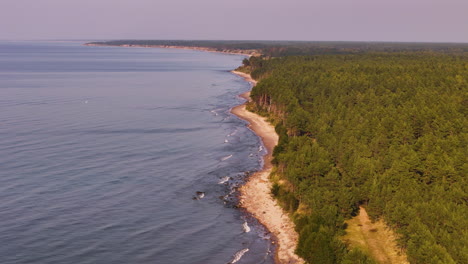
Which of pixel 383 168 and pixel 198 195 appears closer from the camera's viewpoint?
pixel 383 168

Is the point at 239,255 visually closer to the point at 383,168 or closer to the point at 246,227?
the point at 246,227

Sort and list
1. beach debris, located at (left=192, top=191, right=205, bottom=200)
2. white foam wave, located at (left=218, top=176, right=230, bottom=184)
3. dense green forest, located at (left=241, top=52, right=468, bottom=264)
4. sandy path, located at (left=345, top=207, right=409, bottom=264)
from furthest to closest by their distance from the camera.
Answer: white foam wave, located at (left=218, top=176, right=230, bottom=184) < beach debris, located at (left=192, top=191, right=205, bottom=200) < sandy path, located at (left=345, top=207, right=409, bottom=264) < dense green forest, located at (left=241, top=52, right=468, bottom=264)

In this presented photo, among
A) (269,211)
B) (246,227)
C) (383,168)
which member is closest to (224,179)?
(269,211)

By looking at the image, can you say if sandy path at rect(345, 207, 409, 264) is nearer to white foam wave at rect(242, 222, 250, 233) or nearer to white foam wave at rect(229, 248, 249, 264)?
white foam wave at rect(229, 248, 249, 264)

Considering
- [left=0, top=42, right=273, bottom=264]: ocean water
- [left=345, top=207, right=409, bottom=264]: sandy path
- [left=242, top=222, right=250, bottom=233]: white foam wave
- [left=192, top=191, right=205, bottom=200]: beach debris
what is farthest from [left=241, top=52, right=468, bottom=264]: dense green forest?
[left=192, top=191, right=205, bottom=200]: beach debris

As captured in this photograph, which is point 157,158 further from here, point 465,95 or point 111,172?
point 465,95

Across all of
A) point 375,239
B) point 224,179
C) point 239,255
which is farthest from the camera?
point 224,179

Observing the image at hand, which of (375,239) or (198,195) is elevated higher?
(375,239)

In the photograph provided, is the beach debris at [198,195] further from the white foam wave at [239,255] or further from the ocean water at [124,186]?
the white foam wave at [239,255]
